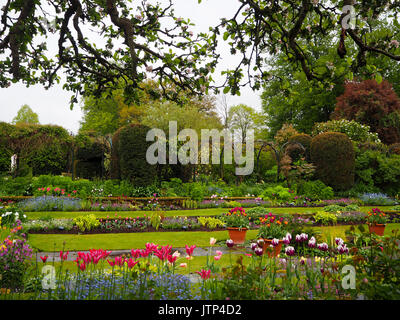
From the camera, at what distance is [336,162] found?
14789 millimetres

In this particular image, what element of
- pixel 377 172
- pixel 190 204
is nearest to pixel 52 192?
pixel 190 204

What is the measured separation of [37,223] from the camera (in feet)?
23.7

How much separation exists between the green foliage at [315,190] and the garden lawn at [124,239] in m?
7.45

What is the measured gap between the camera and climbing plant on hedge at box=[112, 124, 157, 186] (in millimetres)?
12250

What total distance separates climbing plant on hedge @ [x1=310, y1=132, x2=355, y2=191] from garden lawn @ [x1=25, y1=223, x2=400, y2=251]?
8.79m

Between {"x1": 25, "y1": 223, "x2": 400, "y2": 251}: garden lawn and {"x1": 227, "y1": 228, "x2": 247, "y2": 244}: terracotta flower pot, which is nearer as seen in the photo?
{"x1": 25, "y1": 223, "x2": 400, "y2": 251}: garden lawn

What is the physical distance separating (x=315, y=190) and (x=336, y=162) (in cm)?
193

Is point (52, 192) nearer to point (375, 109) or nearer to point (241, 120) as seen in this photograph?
point (375, 109)

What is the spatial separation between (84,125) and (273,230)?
32294 millimetres

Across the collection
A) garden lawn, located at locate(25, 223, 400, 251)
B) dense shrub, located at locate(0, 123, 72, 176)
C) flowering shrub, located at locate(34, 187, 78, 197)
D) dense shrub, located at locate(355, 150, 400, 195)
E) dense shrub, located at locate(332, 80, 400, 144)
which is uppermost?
dense shrub, located at locate(332, 80, 400, 144)

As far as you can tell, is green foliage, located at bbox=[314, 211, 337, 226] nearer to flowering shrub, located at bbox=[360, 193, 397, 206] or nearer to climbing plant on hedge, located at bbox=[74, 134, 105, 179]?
flowering shrub, located at bbox=[360, 193, 397, 206]

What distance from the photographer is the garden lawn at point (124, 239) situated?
579 cm

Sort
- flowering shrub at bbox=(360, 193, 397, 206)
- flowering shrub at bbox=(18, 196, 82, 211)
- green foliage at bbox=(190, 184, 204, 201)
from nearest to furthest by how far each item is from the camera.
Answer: flowering shrub at bbox=(18, 196, 82, 211)
green foliage at bbox=(190, 184, 204, 201)
flowering shrub at bbox=(360, 193, 397, 206)

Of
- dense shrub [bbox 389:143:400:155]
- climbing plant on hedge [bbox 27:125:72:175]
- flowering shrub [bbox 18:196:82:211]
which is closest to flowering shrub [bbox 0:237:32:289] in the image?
flowering shrub [bbox 18:196:82:211]
